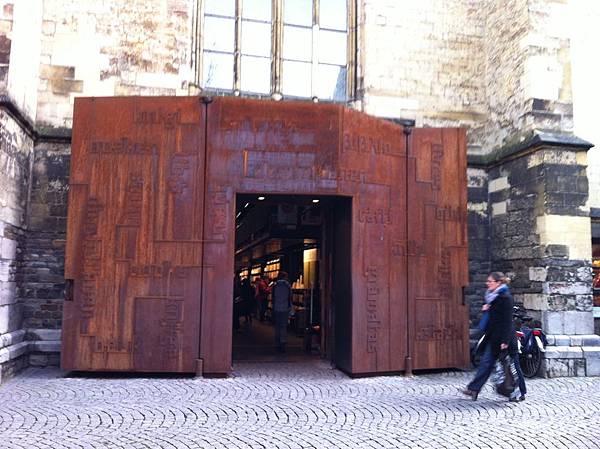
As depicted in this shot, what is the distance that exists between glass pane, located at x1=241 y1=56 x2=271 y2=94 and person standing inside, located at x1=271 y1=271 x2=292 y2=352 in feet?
12.1

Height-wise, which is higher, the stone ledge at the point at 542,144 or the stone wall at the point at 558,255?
the stone ledge at the point at 542,144

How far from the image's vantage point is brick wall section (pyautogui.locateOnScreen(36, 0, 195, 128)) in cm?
984

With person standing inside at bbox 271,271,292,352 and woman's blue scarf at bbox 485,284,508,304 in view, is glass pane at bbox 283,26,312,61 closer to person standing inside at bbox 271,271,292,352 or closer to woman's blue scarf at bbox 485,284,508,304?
person standing inside at bbox 271,271,292,352

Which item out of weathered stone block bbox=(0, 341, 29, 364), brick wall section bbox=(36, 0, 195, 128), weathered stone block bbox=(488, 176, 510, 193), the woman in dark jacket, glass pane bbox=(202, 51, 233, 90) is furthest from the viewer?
glass pane bbox=(202, 51, 233, 90)

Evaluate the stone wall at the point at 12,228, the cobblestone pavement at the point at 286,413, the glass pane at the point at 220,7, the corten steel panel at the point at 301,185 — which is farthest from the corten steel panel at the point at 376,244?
the stone wall at the point at 12,228

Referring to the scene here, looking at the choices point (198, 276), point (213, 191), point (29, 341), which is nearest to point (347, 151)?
point (213, 191)

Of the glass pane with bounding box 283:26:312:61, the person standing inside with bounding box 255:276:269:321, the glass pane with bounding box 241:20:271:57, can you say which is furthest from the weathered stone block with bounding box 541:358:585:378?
the person standing inside with bounding box 255:276:269:321

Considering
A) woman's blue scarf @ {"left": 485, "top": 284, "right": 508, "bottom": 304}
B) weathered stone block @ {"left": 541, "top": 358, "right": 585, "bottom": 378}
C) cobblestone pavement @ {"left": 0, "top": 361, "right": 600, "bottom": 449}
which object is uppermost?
woman's blue scarf @ {"left": 485, "top": 284, "right": 508, "bottom": 304}

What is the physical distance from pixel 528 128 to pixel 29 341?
346 inches

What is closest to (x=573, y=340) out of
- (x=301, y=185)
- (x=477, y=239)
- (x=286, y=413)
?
(x=477, y=239)

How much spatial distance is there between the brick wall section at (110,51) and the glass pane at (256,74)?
1.06 metres

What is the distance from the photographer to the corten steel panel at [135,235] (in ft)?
27.0

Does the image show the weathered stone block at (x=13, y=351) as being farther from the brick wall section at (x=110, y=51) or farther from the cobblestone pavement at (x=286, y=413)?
the brick wall section at (x=110, y=51)

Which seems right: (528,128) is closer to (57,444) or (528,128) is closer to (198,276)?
(198,276)
